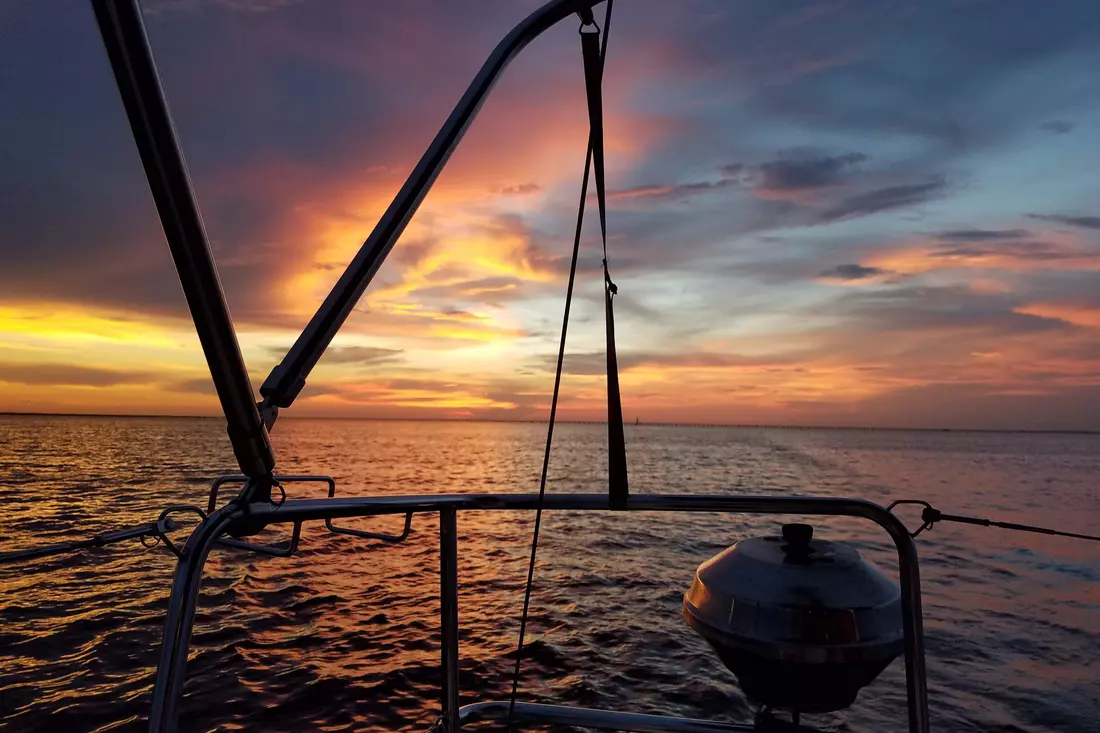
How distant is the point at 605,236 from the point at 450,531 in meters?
1.15

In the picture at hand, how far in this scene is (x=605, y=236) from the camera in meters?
2.21

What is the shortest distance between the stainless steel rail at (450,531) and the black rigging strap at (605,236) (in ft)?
0.38

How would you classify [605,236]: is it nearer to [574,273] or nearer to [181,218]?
[574,273]

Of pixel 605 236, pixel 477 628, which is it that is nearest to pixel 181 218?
pixel 605 236

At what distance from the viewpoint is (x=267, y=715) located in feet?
25.7

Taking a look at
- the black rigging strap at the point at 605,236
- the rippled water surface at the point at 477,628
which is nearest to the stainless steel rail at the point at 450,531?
the black rigging strap at the point at 605,236

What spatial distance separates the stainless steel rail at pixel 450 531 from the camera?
133 cm

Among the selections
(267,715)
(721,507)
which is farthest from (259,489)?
(267,715)

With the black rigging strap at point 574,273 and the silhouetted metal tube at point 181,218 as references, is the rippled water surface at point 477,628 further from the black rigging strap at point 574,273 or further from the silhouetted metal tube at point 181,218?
the silhouetted metal tube at point 181,218

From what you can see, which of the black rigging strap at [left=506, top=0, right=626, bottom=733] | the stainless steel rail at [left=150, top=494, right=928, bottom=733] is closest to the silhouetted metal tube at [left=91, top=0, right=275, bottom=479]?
the stainless steel rail at [left=150, top=494, right=928, bottom=733]

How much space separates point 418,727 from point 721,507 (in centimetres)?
711

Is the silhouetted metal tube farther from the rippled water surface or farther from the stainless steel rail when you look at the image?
the rippled water surface

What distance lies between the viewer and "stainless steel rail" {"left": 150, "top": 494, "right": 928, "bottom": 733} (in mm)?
1325

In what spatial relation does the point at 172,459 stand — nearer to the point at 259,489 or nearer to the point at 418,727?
the point at 418,727
